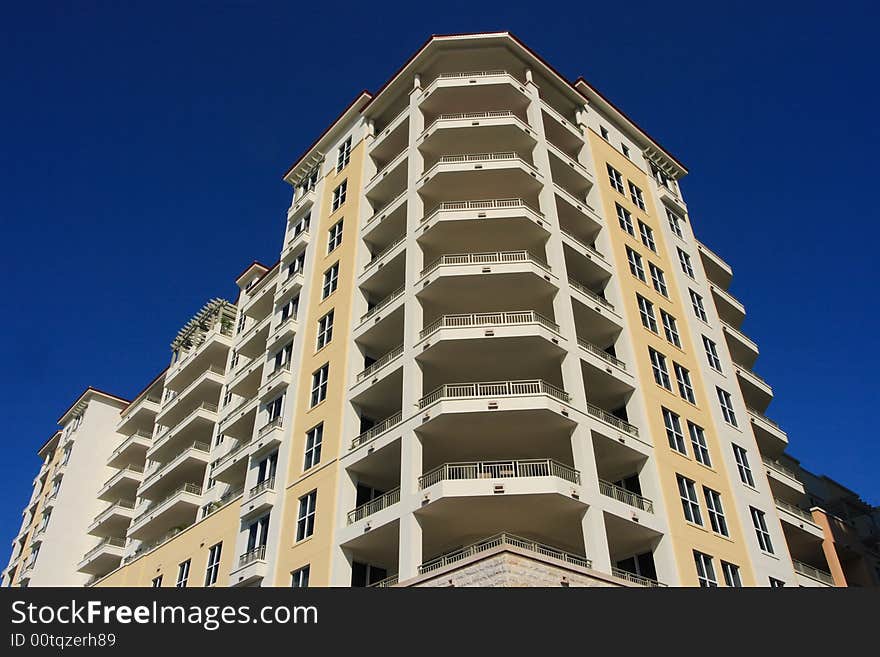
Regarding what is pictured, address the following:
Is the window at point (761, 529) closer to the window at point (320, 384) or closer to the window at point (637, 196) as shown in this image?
the window at point (637, 196)

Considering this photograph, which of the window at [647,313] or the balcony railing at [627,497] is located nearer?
the balcony railing at [627,497]

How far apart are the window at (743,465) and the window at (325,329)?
20.7 metres

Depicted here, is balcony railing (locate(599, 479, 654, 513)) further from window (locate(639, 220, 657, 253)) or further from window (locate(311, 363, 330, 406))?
window (locate(639, 220, 657, 253))

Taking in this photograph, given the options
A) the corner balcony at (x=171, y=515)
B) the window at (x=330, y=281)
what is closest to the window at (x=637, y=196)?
the window at (x=330, y=281)

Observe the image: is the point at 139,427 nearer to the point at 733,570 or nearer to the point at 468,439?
the point at 468,439

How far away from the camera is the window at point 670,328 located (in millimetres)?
39094

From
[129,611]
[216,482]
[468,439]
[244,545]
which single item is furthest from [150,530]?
[129,611]

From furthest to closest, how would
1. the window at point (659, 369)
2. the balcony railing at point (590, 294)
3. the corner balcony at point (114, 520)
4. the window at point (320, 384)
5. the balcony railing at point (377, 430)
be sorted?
the corner balcony at point (114, 520), the window at point (320, 384), the window at point (659, 369), the balcony railing at point (590, 294), the balcony railing at point (377, 430)

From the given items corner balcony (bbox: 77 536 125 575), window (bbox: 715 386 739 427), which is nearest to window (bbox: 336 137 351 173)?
window (bbox: 715 386 739 427)

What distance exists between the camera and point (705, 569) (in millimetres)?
30672

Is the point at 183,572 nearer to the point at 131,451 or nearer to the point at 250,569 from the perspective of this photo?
the point at 250,569

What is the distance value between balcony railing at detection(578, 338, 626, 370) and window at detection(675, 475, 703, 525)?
17.8ft

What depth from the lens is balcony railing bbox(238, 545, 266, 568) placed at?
3434 centimetres

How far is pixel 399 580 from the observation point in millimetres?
26703
